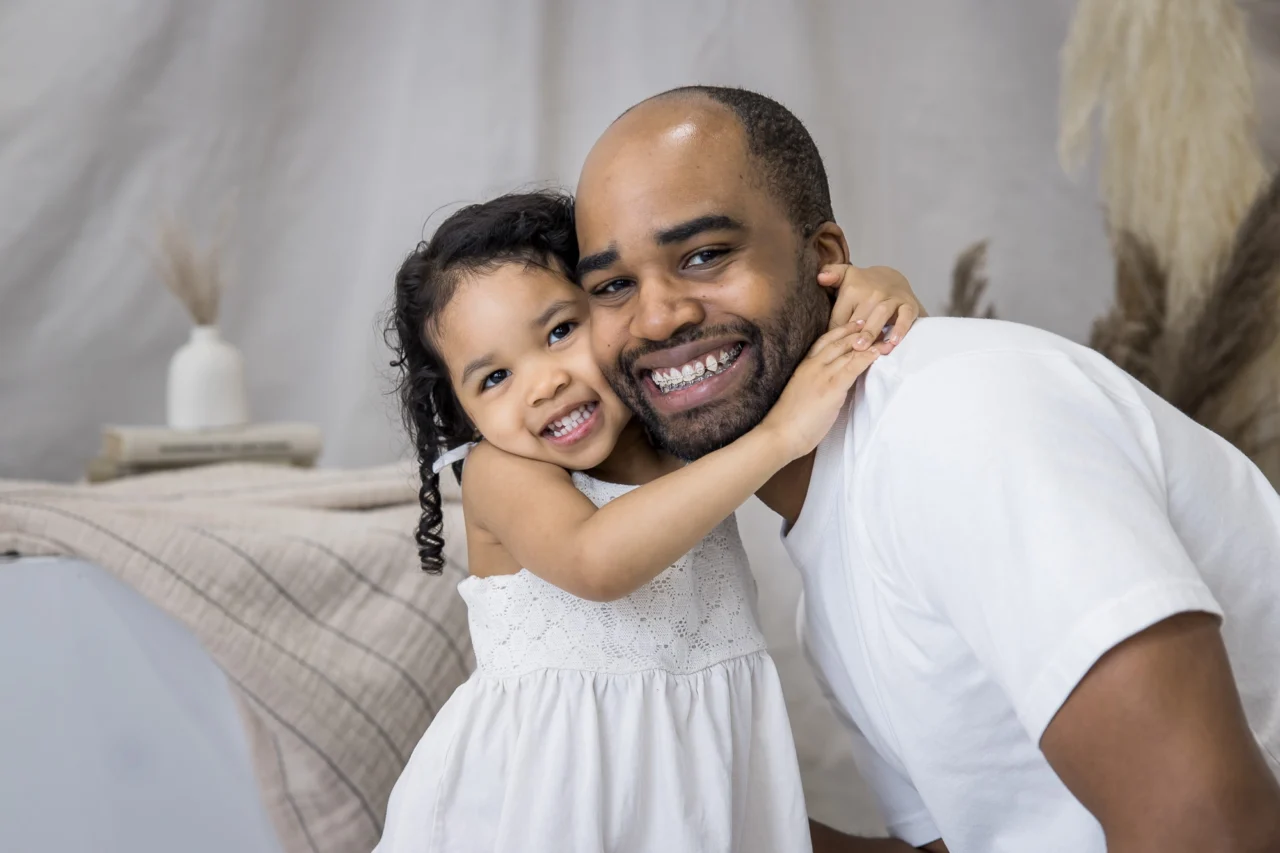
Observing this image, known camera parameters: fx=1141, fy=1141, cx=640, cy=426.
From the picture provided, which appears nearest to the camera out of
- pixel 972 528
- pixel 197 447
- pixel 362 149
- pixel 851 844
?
pixel 972 528

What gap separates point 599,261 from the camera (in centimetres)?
133

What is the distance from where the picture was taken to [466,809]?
4.50 ft

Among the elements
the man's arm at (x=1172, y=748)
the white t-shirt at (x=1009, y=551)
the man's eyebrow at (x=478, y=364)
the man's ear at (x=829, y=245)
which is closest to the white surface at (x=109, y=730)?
the man's eyebrow at (x=478, y=364)

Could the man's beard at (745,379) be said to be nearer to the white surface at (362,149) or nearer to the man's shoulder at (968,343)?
the man's shoulder at (968,343)

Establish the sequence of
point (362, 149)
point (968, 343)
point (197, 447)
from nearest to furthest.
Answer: point (968, 343) → point (197, 447) → point (362, 149)

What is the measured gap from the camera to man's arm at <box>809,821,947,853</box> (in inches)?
59.0

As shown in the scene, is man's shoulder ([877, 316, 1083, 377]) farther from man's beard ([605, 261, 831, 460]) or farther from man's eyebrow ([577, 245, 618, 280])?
man's eyebrow ([577, 245, 618, 280])

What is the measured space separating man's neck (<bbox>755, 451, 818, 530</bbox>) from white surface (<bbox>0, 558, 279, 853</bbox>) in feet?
2.95

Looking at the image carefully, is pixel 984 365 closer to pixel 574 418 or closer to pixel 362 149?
pixel 574 418

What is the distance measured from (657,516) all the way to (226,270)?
2229 millimetres

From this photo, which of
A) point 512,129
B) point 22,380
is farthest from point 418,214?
point 22,380

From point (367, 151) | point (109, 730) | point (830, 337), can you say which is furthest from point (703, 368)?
point (367, 151)

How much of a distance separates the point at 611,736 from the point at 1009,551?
0.60 meters

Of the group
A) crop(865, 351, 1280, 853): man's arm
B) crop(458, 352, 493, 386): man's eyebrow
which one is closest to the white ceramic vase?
crop(458, 352, 493, 386): man's eyebrow
